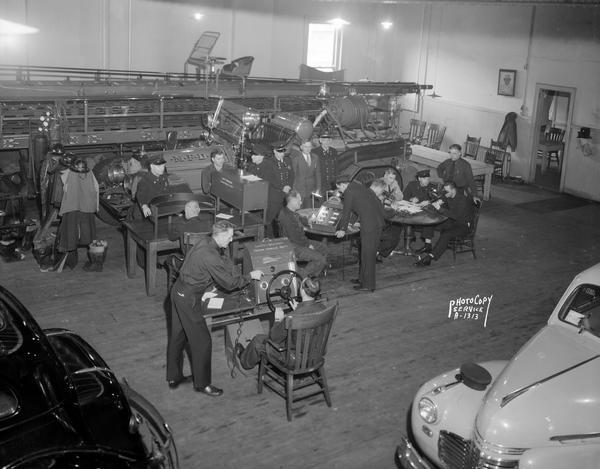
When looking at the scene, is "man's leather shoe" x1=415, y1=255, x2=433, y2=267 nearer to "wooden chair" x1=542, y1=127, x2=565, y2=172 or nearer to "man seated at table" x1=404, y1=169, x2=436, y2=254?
"man seated at table" x1=404, y1=169, x2=436, y2=254

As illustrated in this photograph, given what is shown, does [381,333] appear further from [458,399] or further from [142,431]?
[142,431]

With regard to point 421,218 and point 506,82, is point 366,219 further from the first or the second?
point 506,82

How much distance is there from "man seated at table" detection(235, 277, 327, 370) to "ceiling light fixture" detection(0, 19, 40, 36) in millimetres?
12954

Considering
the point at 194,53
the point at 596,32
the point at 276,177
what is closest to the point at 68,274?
the point at 276,177

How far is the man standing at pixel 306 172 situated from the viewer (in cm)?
1293

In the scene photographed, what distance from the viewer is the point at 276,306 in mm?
8492

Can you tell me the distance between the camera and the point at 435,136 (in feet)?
72.2

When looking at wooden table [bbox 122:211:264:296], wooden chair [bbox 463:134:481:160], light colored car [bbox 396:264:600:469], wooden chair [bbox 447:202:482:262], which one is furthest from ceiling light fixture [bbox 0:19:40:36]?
light colored car [bbox 396:264:600:469]

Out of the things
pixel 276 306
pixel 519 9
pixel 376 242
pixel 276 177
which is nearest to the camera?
pixel 276 306

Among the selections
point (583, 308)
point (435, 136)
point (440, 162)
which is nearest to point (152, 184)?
point (583, 308)

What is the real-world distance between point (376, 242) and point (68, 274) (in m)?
4.62

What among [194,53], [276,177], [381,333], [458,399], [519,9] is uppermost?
[519,9]

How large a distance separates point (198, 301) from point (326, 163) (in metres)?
6.39

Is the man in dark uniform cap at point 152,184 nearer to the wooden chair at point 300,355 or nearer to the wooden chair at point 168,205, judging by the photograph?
the wooden chair at point 168,205
